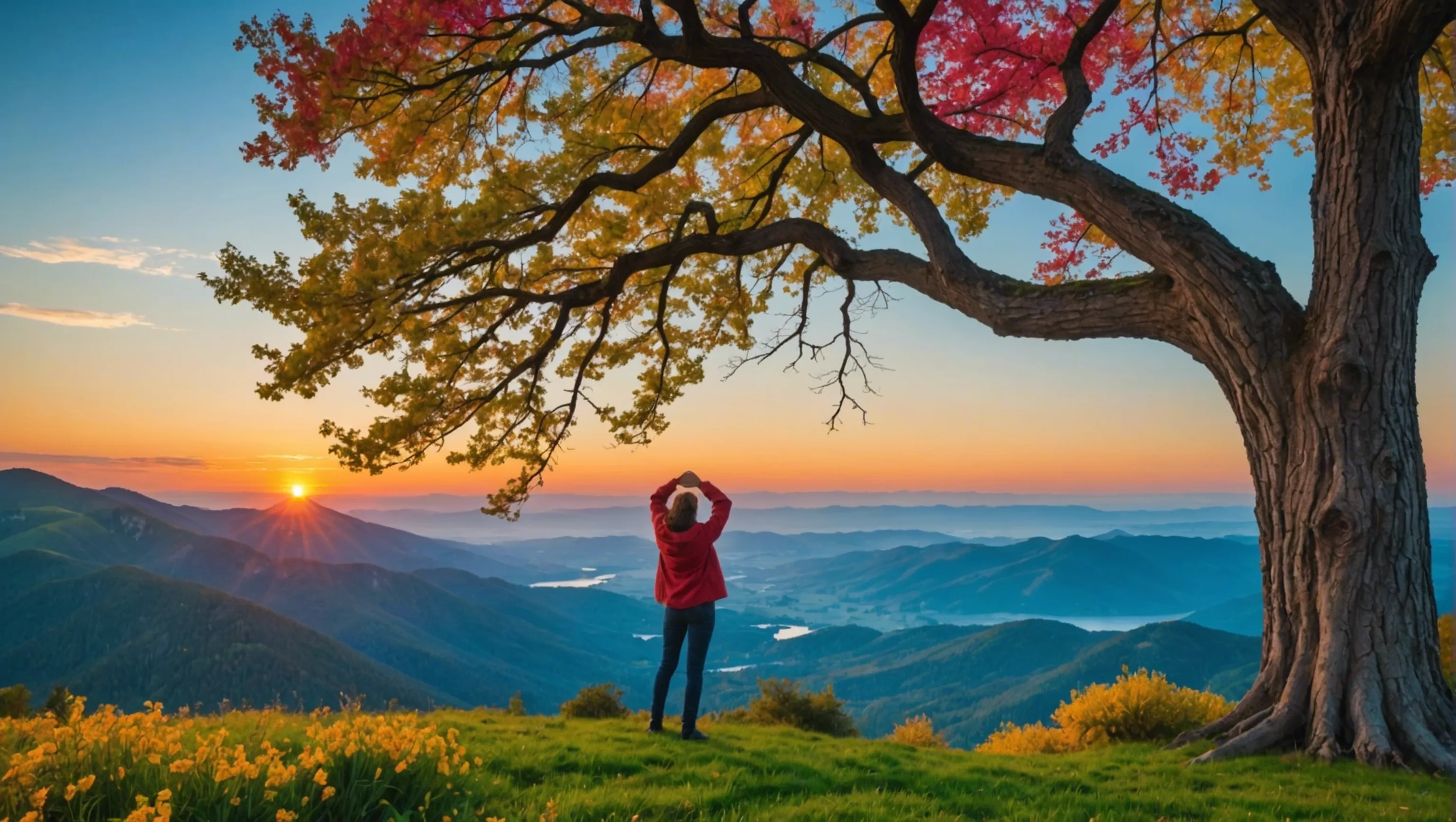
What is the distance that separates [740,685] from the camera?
173 meters

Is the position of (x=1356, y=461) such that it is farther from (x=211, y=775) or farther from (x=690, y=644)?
(x=211, y=775)

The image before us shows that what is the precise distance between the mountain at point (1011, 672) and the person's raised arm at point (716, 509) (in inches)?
4912

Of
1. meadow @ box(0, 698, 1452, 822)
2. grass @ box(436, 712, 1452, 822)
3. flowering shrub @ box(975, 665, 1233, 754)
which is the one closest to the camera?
meadow @ box(0, 698, 1452, 822)

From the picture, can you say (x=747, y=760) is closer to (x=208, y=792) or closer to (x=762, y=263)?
(x=208, y=792)

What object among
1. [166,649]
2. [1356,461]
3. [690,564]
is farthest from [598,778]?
[166,649]

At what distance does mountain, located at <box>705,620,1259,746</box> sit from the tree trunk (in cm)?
12443

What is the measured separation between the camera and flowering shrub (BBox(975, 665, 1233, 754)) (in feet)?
29.0

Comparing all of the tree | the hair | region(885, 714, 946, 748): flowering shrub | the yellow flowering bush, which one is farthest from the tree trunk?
the yellow flowering bush

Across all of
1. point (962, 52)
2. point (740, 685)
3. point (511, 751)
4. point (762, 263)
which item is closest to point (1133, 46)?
point (962, 52)

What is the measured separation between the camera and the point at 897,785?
20.0 ft

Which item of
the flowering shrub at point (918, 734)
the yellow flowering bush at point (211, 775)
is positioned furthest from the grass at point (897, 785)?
the flowering shrub at point (918, 734)

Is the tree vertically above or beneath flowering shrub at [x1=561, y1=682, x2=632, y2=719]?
above

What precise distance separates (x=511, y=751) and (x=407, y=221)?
4804 mm

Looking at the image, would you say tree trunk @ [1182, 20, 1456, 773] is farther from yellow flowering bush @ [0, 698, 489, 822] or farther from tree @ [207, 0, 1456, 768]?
yellow flowering bush @ [0, 698, 489, 822]
